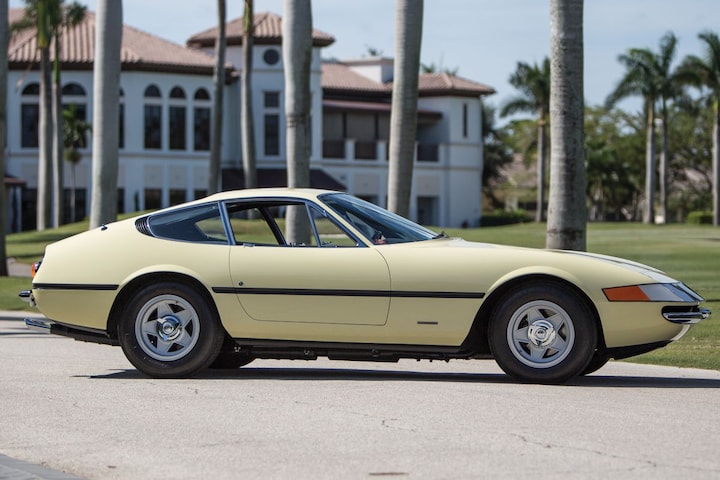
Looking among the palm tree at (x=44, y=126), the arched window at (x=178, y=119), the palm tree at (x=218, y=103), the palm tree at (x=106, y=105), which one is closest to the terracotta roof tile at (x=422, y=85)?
the arched window at (x=178, y=119)

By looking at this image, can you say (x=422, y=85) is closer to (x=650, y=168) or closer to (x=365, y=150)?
(x=365, y=150)

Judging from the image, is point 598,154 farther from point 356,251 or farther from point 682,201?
point 356,251

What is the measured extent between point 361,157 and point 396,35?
1946 inches

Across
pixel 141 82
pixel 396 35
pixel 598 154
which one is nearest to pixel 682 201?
pixel 598 154

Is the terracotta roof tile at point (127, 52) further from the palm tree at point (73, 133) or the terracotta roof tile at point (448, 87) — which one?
the terracotta roof tile at point (448, 87)

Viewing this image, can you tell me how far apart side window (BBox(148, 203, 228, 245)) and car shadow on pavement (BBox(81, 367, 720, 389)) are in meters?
1.12

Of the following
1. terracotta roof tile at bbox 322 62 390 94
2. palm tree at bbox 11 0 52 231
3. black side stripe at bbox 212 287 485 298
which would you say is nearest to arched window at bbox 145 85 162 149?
palm tree at bbox 11 0 52 231

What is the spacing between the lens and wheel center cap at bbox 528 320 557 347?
1022 cm

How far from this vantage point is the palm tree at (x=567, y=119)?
17562mm

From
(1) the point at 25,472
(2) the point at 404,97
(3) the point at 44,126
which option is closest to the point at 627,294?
(1) the point at 25,472

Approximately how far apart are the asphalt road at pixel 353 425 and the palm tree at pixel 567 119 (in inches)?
243

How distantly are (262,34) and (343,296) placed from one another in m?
57.5

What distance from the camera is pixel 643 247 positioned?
139ft

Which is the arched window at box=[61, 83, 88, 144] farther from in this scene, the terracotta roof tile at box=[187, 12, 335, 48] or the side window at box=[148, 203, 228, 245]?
the side window at box=[148, 203, 228, 245]
